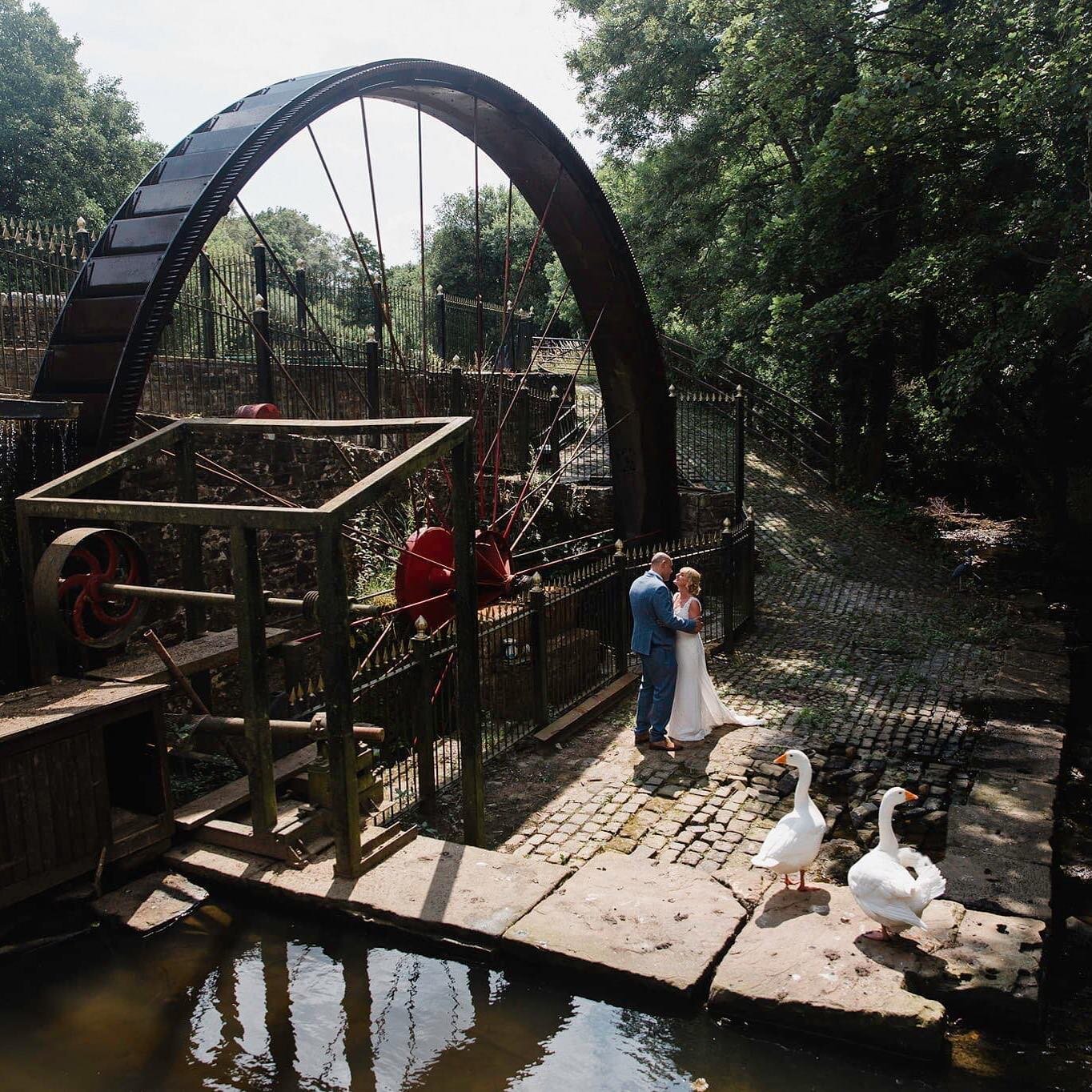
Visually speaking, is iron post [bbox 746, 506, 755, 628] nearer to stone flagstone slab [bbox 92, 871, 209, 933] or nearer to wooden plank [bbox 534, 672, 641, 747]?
wooden plank [bbox 534, 672, 641, 747]

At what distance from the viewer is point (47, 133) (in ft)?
96.1

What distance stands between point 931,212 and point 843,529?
5892 millimetres

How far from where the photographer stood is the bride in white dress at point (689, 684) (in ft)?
25.5

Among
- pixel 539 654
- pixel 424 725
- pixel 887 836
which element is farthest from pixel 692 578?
pixel 887 836

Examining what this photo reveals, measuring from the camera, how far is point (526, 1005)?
3760 mm

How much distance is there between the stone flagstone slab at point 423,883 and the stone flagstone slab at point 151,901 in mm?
92

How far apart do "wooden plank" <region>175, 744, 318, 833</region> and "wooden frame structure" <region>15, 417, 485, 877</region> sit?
47 cm

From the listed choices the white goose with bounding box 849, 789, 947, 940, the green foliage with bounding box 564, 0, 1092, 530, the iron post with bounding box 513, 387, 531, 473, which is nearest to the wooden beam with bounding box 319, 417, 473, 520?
the white goose with bounding box 849, 789, 947, 940

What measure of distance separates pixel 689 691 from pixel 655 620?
68 cm

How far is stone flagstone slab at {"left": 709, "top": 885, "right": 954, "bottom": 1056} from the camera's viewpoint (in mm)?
3494

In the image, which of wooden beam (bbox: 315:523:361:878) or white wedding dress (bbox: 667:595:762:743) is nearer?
wooden beam (bbox: 315:523:361:878)

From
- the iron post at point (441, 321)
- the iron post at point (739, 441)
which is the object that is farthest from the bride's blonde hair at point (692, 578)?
the iron post at point (441, 321)

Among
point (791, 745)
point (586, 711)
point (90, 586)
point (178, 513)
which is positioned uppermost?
point (178, 513)

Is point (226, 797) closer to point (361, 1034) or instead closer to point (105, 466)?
point (361, 1034)
